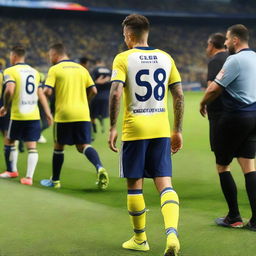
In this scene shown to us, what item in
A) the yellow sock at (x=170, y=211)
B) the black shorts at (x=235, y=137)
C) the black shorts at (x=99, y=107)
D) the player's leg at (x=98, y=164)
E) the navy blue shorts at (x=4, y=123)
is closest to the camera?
the yellow sock at (x=170, y=211)

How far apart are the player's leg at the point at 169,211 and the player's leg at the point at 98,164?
11.0ft

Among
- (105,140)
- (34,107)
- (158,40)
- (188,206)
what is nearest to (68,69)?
(34,107)

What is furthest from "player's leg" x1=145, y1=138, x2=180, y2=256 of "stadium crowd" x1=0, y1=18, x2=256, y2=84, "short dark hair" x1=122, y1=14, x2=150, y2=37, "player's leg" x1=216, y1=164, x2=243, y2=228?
"stadium crowd" x1=0, y1=18, x2=256, y2=84

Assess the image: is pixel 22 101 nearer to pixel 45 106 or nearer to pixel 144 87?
pixel 45 106

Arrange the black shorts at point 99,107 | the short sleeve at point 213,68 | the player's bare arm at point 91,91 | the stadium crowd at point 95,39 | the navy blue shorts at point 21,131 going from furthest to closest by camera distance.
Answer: the stadium crowd at point 95,39 → the black shorts at point 99,107 → the navy blue shorts at point 21,131 → the player's bare arm at point 91,91 → the short sleeve at point 213,68

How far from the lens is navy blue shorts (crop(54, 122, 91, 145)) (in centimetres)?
827

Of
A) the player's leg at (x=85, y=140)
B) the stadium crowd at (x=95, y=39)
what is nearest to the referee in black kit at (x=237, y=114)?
Result: the player's leg at (x=85, y=140)

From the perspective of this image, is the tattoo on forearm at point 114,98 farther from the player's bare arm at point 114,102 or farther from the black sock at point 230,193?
the black sock at point 230,193

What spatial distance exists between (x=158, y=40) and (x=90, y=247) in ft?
140

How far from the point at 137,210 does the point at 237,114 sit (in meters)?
1.46

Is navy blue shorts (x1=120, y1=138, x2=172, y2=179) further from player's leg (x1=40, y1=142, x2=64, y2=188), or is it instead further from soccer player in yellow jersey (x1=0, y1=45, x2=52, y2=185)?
soccer player in yellow jersey (x1=0, y1=45, x2=52, y2=185)

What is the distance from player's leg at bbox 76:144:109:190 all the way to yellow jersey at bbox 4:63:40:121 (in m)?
1.07

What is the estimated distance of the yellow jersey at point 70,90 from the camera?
8117 millimetres

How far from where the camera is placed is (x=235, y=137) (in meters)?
5.60
